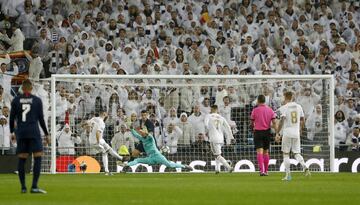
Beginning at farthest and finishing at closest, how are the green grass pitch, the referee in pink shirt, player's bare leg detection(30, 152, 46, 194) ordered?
1. the referee in pink shirt
2. player's bare leg detection(30, 152, 46, 194)
3. the green grass pitch

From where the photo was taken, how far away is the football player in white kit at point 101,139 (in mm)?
32969

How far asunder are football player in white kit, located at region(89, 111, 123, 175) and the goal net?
0.76 metres

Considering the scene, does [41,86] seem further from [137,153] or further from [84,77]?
[137,153]

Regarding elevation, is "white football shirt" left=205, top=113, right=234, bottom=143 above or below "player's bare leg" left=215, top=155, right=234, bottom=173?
above

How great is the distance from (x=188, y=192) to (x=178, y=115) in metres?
14.8

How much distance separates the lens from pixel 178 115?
3647 centimetres

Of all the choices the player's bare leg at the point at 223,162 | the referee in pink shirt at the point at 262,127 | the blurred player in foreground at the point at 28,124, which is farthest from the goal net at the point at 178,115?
the blurred player in foreground at the point at 28,124

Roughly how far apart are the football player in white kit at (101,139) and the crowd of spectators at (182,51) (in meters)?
1.59

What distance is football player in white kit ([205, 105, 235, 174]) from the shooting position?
3362 cm

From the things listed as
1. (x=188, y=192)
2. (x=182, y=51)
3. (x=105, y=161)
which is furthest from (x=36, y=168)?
(x=182, y=51)

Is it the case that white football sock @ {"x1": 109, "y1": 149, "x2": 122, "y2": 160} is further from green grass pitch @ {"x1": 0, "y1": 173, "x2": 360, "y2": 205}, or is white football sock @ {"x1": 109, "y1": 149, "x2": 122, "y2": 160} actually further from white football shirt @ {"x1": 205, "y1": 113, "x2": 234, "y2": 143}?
green grass pitch @ {"x1": 0, "y1": 173, "x2": 360, "y2": 205}

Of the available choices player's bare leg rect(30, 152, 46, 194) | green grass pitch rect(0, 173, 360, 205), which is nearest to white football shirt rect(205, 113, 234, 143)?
green grass pitch rect(0, 173, 360, 205)

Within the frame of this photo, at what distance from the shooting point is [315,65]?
41281 mm

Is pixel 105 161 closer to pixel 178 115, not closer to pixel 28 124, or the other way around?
pixel 178 115
